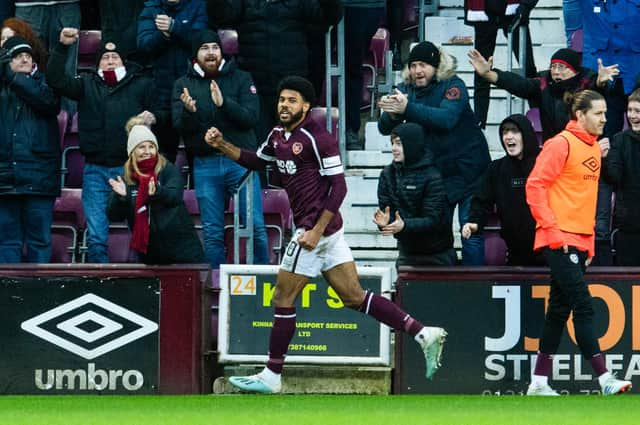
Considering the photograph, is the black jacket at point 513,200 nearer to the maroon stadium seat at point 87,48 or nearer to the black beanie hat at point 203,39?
the black beanie hat at point 203,39

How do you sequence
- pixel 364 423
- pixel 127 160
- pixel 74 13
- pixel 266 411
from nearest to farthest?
pixel 364 423, pixel 266 411, pixel 127 160, pixel 74 13

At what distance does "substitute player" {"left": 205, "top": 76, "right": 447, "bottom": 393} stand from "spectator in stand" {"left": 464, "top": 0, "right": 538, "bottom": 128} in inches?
145

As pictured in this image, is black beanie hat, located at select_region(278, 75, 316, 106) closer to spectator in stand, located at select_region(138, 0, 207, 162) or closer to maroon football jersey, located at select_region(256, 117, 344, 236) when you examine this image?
maroon football jersey, located at select_region(256, 117, 344, 236)

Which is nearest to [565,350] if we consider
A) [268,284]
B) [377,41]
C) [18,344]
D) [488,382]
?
[488,382]

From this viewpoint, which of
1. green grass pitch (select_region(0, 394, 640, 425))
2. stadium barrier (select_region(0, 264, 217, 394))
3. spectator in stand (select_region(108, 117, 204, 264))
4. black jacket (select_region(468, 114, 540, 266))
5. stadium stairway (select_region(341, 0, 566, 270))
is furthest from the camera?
stadium stairway (select_region(341, 0, 566, 270))

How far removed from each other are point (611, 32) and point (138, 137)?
425cm

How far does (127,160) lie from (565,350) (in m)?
3.72

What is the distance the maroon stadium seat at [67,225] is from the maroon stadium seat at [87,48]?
185cm

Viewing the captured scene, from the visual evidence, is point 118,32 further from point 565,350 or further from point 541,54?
point 565,350

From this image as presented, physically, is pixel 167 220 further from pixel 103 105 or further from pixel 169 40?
pixel 169 40

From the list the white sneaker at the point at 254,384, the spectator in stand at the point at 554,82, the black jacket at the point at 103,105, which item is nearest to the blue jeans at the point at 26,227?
the black jacket at the point at 103,105

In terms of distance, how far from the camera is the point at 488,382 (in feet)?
37.1

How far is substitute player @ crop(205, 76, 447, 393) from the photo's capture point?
1045 cm

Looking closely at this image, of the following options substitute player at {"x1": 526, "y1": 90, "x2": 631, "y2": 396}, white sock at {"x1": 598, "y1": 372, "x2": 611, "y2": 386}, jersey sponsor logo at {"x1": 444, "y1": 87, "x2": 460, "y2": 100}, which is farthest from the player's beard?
white sock at {"x1": 598, "y1": 372, "x2": 611, "y2": 386}
